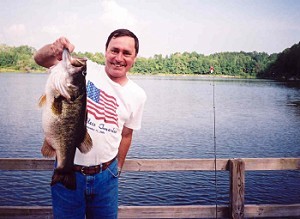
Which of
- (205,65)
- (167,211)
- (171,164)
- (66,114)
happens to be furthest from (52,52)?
(205,65)

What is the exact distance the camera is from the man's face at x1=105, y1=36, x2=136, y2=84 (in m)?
2.99

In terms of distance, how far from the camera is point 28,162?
420 cm

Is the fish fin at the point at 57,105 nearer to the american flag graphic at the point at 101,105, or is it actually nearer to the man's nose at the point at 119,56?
the american flag graphic at the point at 101,105

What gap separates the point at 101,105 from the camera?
2850 mm

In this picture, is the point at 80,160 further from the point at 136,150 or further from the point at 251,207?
the point at 136,150

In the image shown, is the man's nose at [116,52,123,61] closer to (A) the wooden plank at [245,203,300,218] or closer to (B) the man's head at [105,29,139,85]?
(B) the man's head at [105,29,139,85]

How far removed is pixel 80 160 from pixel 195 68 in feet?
507

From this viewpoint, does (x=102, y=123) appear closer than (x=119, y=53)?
Yes

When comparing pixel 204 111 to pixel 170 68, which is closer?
pixel 204 111

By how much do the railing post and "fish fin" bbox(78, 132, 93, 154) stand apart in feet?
8.33

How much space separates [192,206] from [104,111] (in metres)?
2.47

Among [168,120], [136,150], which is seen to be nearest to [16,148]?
[136,150]

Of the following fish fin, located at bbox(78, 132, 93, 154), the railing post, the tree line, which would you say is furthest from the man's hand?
the tree line

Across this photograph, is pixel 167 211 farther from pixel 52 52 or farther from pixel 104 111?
pixel 52 52
